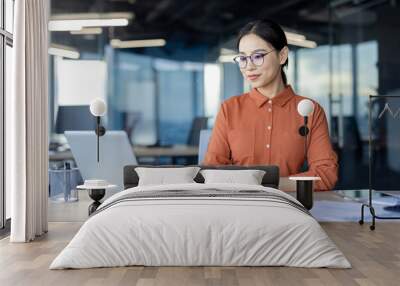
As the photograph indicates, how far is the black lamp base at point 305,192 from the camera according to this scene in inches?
208

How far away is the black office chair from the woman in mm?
2667

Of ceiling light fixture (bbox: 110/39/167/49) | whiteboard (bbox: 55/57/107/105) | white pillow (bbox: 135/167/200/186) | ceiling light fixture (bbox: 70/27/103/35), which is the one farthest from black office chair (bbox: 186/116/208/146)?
white pillow (bbox: 135/167/200/186)

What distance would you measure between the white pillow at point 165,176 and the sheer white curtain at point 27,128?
3.04 feet

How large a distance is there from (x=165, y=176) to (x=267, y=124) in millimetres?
1244

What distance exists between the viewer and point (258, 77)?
585 centimetres

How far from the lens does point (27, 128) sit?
483cm

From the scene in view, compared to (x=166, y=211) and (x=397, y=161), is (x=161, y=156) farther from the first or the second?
(x=166, y=211)

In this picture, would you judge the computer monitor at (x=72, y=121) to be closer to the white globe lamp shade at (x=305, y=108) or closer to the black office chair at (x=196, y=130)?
the black office chair at (x=196, y=130)

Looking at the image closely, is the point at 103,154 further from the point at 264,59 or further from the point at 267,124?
the point at 264,59

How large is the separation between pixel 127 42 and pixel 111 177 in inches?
133

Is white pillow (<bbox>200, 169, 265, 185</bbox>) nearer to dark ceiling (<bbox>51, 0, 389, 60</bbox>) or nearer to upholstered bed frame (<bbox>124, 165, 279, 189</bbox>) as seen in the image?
upholstered bed frame (<bbox>124, 165, 279, 189</bbox>)

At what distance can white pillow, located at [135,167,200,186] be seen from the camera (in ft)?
16.6

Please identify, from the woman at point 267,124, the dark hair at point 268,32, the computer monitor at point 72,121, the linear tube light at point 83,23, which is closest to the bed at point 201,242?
the woman at point 267,124

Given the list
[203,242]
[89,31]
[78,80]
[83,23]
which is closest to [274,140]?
[203,242]
